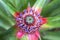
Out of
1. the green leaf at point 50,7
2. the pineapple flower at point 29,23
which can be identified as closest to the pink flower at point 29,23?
the pineapple flower at point 29,23

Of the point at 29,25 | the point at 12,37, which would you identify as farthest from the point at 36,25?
the point at 12,37

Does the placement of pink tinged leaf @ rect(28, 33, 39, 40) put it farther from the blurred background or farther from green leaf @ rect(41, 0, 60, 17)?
green leaf @ rect(41, 0, 60, 17)

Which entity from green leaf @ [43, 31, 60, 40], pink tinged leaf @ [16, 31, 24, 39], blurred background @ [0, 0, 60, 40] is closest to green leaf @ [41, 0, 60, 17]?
blurred background @ [0, 0, 60, 40]

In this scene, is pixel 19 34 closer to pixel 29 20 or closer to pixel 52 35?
pixel 29 20

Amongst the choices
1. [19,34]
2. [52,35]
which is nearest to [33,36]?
[19,34]

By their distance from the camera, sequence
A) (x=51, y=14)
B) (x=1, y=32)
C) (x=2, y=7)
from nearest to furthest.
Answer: (x=2, y=7) < (x=1, y=32) < (x=51, y=14)

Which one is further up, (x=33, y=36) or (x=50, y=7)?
(x=50, y=7)

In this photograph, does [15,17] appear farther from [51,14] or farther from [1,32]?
[51,14]
